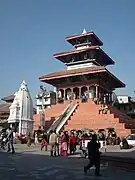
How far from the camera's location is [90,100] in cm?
4394

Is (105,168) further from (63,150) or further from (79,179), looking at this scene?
(63,150)

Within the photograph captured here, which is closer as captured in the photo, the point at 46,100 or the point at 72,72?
the point at 72,72

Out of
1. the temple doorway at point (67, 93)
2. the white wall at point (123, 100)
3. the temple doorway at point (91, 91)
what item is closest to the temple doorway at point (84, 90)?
the temple doorway at point (91, 91)

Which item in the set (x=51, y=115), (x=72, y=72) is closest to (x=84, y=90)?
(x=72, y=72)

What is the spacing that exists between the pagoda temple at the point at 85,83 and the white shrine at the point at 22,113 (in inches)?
105

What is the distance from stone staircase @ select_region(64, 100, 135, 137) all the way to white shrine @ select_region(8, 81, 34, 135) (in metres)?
5.72

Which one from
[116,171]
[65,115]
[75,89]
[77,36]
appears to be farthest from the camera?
[77,36]

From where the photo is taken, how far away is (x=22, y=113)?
40.7m

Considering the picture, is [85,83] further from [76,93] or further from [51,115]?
[51,115]

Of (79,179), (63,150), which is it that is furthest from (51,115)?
(79,179)

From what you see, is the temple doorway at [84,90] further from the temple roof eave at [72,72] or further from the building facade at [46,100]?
the building facade at [46,100]

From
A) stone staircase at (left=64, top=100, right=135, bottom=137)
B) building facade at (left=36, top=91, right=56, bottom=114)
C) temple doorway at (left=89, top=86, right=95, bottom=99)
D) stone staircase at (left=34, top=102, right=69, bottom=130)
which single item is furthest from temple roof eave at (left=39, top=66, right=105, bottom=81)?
building facade at (left=36, top=91, right=56, bottom=114)

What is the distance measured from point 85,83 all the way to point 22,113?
36.8 feet

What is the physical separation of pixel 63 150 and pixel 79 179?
937 centimetres
